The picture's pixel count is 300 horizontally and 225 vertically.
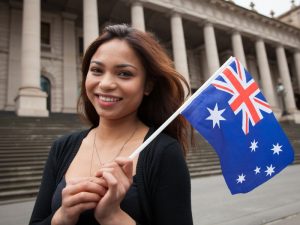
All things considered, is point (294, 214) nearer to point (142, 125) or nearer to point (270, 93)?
point (142, 125)

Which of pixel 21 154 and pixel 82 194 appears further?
pixel 21 154

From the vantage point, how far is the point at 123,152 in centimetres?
163

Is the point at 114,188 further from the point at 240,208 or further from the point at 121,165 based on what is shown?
the point at 240,208

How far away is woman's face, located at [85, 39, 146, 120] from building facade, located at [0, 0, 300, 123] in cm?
1453

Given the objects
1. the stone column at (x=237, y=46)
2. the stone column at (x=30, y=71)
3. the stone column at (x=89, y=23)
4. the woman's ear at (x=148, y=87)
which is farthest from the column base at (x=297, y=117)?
the woman's ear at (x=148, y=87)

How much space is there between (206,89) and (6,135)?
35.7 ft

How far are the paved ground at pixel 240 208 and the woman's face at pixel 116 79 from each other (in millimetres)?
3175

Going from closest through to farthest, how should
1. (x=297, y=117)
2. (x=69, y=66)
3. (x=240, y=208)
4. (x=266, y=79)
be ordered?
1. (x=240, y=208)
2. (x=69, y=66)
3. (x=266, y=79)
4. (x=297, y=117)

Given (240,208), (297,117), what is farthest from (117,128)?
(297,117)

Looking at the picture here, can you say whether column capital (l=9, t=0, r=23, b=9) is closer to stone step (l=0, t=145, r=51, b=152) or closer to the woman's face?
stone step (l=0, t=145, r=51, b=152)

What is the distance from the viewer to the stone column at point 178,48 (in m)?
22.8

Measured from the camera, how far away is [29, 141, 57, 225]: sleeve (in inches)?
63.2

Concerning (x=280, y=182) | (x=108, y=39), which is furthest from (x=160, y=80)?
(x=280, y=182)

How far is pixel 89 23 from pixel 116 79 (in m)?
18.8
